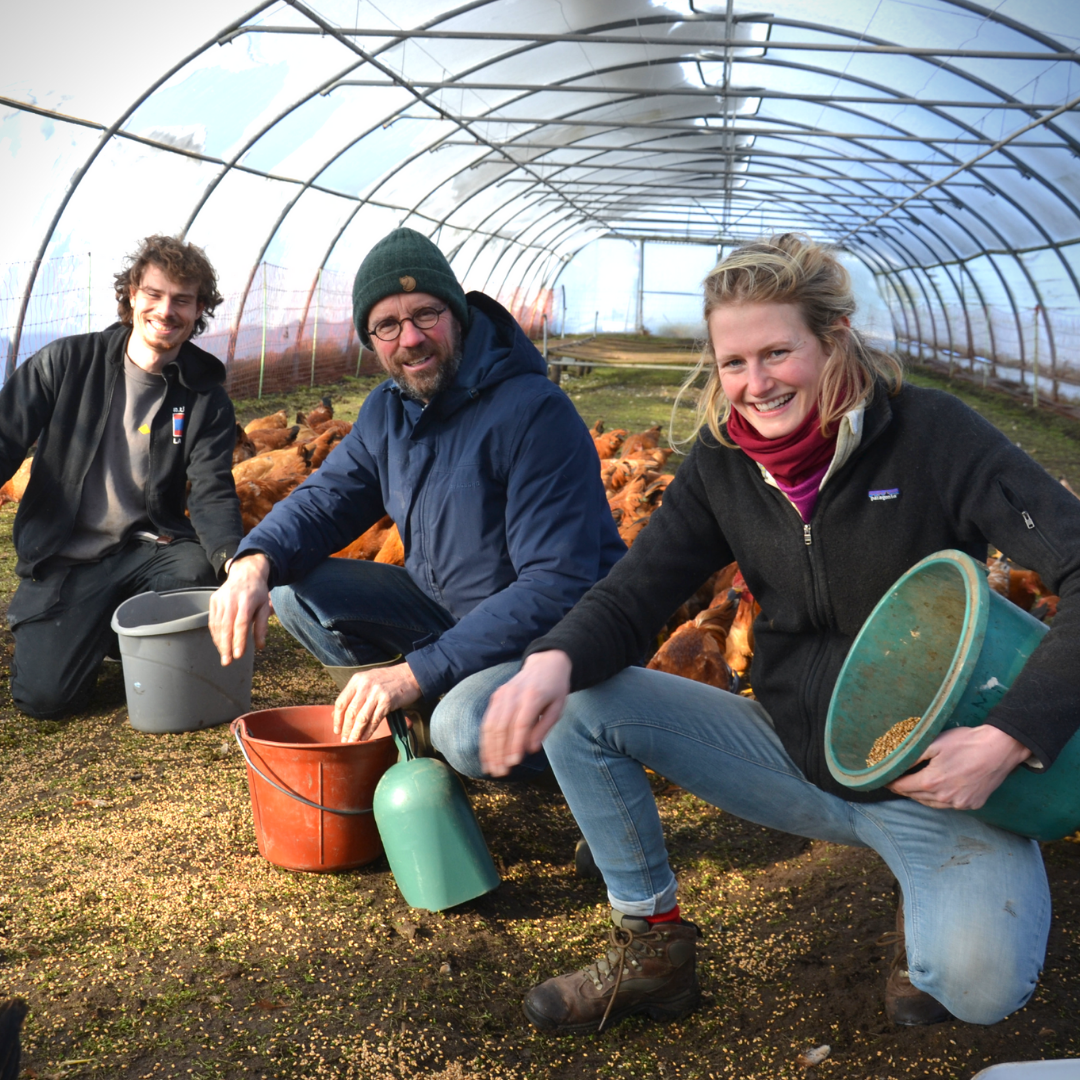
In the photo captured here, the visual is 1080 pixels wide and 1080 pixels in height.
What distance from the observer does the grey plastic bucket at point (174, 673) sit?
317 centimetres

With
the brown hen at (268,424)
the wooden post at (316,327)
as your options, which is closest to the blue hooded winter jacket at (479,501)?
the brown hen at (268,424)

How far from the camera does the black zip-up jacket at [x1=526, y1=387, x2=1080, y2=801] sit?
1.60 m

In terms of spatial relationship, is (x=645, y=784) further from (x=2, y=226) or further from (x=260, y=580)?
(x=2, y=226)

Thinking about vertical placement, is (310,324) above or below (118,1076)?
above

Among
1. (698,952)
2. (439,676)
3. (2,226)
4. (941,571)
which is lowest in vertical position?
(698,952)

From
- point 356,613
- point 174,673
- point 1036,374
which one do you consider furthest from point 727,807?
point 1036,374

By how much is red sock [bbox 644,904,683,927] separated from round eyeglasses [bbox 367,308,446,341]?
1574mm

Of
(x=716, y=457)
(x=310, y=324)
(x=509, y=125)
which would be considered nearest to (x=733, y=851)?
(x=716, y=457)

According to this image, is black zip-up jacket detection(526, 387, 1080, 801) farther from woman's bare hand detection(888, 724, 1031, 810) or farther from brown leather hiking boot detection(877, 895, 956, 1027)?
brown leather hiking boot detection(877, 895, 956, 1027)

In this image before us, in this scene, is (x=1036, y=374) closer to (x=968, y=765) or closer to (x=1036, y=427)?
(x=1036, y=427)

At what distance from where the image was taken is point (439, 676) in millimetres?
2217

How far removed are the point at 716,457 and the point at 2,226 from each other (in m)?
7.70

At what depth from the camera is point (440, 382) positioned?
104 inches

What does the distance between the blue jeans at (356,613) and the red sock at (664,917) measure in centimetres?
107
